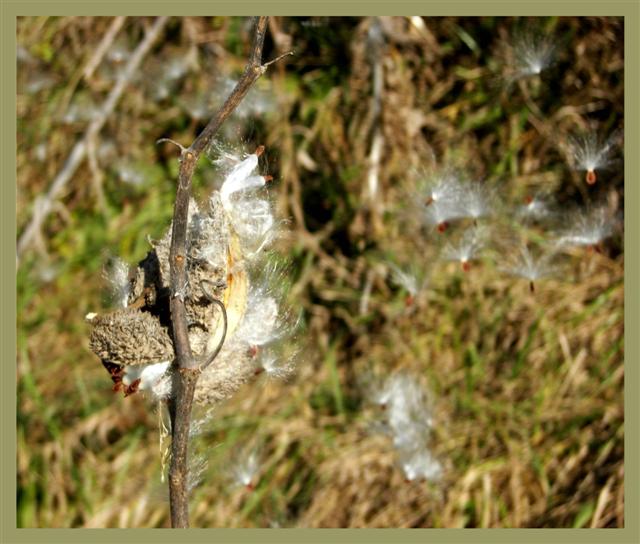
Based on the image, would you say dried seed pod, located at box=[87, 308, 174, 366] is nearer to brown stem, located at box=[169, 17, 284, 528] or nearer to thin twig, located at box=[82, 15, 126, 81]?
brown stem, located at box=[169, 17, 284, 528]

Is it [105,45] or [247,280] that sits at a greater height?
[105,45]

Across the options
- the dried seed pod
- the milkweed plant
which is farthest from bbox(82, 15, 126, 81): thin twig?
the dried seed pod

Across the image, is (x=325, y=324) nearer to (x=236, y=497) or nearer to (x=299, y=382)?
(x=299, y=382)

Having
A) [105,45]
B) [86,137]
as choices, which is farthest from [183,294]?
[105,45]

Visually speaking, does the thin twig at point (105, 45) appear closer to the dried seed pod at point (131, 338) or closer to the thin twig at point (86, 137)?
the thin twig at point (86, 137)

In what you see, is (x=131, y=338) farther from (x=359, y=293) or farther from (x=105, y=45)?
(x=105, y=45)

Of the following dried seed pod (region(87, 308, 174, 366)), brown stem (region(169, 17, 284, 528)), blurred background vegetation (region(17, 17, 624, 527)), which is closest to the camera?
brown stem (region(169, 17, 284, 528))
